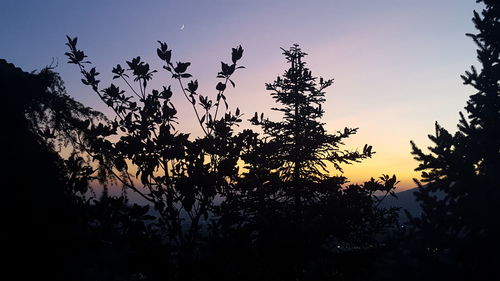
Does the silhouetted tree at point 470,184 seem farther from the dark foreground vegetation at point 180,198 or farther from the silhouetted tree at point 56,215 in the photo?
the silhouetted tree at point 56,215

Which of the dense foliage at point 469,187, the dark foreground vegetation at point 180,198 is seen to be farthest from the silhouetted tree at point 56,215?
the dense foliage at point 469,187

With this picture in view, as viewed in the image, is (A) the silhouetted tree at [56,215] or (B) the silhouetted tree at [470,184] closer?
(B) the silhouetted tree at [470,184]

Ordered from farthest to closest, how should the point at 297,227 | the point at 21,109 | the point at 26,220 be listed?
1. the point at 297,227
2. the point at 21,109
3. the point at 26,220

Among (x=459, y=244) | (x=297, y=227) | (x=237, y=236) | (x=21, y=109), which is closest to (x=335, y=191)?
(x=297, y=227)

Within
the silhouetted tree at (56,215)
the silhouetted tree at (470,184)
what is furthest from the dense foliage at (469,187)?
the silhouetted tree at (56,215)

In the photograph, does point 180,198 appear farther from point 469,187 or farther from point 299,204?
point 299,204

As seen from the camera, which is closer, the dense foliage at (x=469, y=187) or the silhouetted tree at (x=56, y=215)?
the dense foliage at (x=469, y=187)

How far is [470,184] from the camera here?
4125 millimetres

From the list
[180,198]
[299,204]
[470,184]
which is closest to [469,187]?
[470,184]

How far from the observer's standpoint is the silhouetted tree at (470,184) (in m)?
3.84

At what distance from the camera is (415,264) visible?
375 cm

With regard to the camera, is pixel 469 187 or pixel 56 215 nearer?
pixel 469 187

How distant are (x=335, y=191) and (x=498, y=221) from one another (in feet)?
32.7

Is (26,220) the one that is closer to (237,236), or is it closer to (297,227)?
(237,236)
